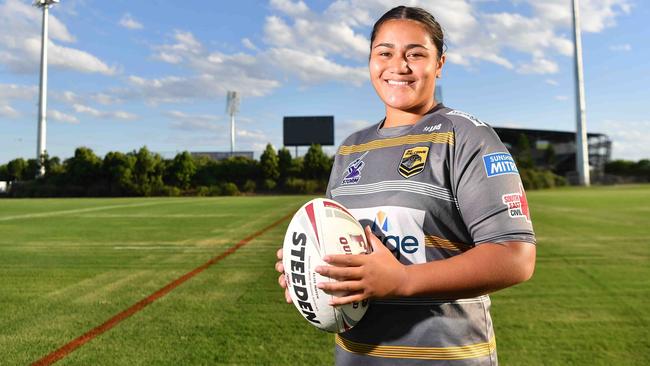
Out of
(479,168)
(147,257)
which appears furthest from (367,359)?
(147,257)

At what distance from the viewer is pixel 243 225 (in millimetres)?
14039

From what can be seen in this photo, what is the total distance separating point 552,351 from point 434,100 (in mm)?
3097

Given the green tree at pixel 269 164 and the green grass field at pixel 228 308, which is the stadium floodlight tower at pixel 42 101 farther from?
the green grass field at pixel 228 308

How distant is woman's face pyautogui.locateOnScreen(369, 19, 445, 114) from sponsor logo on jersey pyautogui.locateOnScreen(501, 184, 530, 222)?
17.4 inches

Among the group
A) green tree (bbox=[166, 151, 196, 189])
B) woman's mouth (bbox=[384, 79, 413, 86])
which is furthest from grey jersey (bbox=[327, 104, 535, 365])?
green tree (bbox=[166, 151, 196, 189])

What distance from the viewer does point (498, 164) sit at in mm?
1301

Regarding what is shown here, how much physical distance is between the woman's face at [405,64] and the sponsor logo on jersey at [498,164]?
34cm

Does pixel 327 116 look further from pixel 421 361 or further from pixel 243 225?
pixel 421 361

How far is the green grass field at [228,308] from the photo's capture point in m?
3.73

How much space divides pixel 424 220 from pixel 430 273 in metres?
0.22

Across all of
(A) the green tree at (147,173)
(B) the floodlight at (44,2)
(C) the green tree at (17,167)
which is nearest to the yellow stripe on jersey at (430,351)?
(A) the green tree at (147,173)

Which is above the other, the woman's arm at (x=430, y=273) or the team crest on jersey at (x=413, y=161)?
the team crest on jersey at (x=413, y=161)

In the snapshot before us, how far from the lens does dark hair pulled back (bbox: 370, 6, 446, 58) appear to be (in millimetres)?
1505

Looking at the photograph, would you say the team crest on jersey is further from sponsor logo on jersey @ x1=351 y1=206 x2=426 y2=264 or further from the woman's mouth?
the woman's mouth
